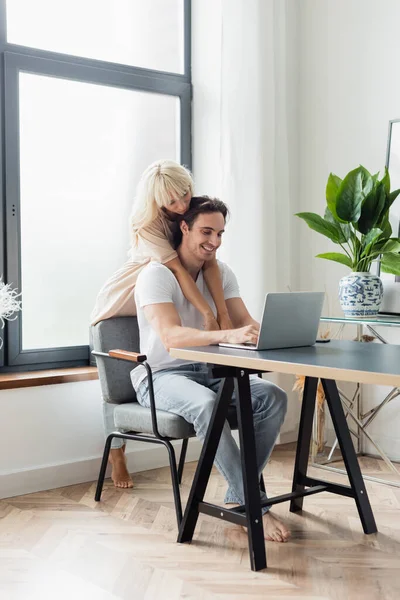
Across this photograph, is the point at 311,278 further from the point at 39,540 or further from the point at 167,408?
the point at 39,540

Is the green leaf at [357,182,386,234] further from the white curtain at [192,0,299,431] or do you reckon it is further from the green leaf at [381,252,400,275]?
the white curtain at [192,0,299,431]

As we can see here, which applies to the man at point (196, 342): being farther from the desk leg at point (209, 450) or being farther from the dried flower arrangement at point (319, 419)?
the dried flower arrangement at point (319, 419)

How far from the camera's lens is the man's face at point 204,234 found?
306cm

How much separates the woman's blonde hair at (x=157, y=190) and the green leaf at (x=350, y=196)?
763 mm

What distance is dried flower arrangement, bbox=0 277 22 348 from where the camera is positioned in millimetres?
3295

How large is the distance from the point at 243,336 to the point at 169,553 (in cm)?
76

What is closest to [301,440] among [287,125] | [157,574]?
[157,574]

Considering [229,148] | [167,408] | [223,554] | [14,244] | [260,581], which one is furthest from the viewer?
[229,148]

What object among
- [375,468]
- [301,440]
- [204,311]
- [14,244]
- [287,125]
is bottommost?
[375,468]

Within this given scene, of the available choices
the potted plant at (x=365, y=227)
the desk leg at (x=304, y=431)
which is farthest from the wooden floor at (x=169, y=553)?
the potted plant at (x=365, y=227)

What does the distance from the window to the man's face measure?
37.1 inches

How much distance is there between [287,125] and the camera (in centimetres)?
429

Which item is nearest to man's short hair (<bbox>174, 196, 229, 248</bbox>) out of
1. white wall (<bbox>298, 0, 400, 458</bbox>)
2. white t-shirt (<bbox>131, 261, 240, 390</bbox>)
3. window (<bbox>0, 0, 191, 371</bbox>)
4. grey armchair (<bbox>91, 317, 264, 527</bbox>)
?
white t-shirt (<bbox>131, 261, 240, 390</bbox>)

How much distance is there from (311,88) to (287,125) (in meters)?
0.24
